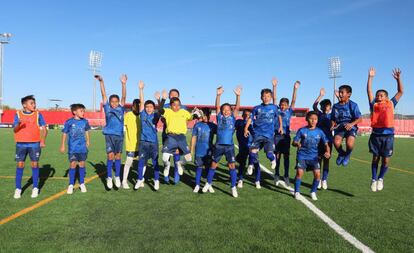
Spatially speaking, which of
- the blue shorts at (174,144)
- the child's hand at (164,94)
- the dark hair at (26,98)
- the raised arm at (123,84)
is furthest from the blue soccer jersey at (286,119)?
the dark hair at (26,98)

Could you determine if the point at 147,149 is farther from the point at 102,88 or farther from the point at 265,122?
the point at 265,122

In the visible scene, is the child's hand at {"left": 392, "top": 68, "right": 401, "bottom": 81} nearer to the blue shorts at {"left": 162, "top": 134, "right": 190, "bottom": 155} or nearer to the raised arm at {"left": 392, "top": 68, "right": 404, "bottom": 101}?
the raised arm at {"left": 392, "top": 68, "right": 404, "bottom": 101}

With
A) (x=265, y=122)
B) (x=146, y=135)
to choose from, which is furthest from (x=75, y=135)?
(x=265, y=122)

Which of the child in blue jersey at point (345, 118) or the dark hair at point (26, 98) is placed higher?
the dark hair at point (26, 98)

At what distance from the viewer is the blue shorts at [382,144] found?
7020mm

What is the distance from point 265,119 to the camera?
753 centimetres

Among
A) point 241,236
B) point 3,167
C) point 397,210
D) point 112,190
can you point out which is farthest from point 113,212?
point 3,167

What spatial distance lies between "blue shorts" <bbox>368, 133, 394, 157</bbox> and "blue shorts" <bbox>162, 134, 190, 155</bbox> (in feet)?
13.5

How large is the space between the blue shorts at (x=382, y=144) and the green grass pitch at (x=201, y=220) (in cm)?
91

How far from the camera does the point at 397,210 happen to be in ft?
18.9

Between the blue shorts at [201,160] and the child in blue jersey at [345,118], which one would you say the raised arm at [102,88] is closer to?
the blue shorts at [201,160]

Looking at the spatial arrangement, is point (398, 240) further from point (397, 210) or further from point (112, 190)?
point (112, 190)

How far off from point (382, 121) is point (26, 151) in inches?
292

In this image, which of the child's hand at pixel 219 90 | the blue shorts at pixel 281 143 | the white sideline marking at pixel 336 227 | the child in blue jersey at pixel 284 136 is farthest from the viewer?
the blue shorts at pixel 281 143
